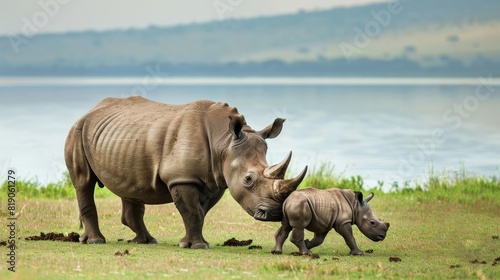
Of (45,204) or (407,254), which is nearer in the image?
(407,254)

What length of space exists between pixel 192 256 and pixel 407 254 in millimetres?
2666

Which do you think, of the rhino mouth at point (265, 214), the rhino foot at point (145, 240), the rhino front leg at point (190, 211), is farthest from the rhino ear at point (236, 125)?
the rhino foot at point (145, 240)

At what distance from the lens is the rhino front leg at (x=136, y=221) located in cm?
1467

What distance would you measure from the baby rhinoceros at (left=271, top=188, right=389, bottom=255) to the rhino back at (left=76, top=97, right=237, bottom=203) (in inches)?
47.0

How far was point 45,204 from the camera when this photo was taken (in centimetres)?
1834

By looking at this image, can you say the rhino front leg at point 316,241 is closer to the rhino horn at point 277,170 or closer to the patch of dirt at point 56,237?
the rhino horn at point 277,170

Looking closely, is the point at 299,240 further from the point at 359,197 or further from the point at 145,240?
the point at 145,240

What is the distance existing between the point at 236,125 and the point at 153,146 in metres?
1.18

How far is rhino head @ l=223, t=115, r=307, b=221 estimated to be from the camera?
1292cm

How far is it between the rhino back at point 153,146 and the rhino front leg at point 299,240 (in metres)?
1.29

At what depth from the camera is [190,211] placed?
45.0 feet

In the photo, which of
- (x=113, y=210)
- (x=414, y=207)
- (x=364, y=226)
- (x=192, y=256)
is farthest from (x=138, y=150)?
(x=414, y=207)

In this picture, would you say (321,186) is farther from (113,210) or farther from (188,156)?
(188,156)

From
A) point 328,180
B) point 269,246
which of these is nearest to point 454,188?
point 328,180
